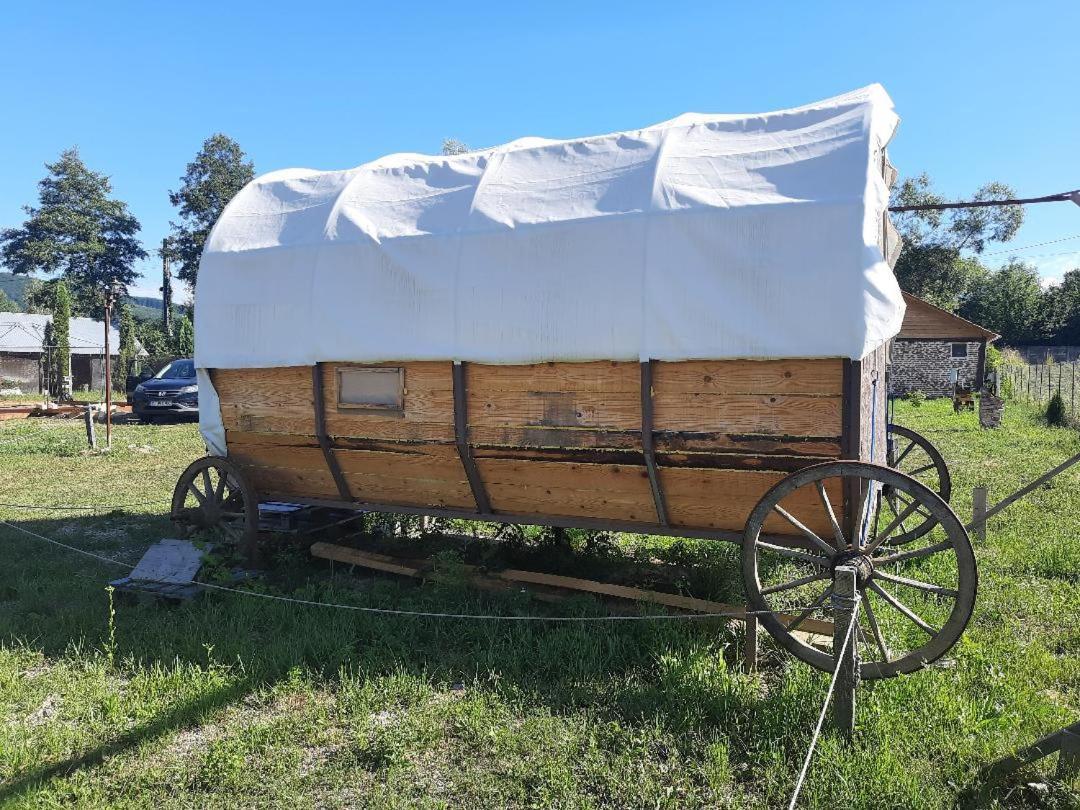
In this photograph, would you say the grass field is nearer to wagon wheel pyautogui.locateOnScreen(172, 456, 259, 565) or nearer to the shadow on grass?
the shadow on grass

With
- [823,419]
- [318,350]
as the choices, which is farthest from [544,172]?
[823,419]

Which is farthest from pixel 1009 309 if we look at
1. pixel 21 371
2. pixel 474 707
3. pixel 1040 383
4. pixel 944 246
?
pixel 21 371

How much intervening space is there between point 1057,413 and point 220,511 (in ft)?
58.8

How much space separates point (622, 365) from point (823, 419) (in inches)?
50.3

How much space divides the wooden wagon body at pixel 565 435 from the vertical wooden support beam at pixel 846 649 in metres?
0.88

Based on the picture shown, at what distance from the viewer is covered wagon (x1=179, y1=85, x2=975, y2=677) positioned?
13.8 ft

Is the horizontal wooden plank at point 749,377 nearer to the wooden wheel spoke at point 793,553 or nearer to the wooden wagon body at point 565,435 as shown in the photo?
the wooden wagon body at point 565,435

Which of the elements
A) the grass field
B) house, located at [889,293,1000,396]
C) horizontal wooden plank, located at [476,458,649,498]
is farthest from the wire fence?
horizontal wooden plank, located at [476,458,649,498]

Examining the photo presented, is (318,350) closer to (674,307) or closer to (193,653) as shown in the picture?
(193,653)

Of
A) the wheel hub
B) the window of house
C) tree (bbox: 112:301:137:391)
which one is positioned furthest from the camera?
tree (bbox: 112:301:137:391)

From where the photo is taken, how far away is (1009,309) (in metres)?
54.1

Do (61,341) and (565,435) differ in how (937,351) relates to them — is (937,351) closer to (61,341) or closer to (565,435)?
(565,435)

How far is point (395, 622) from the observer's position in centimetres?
519

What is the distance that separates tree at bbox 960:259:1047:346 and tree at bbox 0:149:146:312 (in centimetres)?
7004
